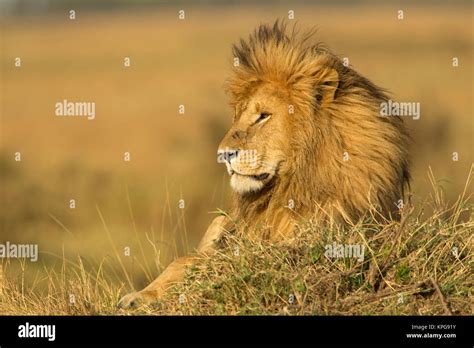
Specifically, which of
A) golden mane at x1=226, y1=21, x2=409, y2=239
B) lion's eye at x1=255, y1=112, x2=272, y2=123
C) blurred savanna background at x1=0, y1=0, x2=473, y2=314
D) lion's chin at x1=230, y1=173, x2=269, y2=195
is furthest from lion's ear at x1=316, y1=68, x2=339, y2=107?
blurred savanna background at x1=0, y1=0, x2=473, y2=314

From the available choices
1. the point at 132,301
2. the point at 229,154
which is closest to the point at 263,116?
the point at 229,154

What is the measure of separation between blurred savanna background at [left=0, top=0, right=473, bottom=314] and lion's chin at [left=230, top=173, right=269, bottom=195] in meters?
1.08

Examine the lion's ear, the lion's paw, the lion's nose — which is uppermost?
the lion's ear

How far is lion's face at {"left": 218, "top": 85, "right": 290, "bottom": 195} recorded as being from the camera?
7426 mm

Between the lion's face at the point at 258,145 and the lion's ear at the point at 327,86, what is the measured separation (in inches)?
9.6

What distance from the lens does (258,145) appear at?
7.45 metres

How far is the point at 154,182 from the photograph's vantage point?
683 inches

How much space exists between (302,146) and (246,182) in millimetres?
425

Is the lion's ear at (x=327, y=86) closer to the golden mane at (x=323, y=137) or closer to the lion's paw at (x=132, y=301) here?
the golden mane at (x=323, y=137)

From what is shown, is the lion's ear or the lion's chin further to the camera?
the lion's ear

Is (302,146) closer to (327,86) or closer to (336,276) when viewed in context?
(327,86)

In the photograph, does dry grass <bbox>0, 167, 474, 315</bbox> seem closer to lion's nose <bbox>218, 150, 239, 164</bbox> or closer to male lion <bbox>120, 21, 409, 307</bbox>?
male lion <bbox>120, 21, 409, 307</bbox>
